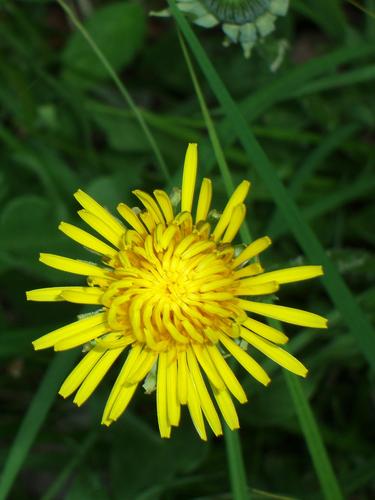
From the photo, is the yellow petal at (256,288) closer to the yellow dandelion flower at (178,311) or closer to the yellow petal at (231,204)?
the yellow dandelion flower at (178,311)

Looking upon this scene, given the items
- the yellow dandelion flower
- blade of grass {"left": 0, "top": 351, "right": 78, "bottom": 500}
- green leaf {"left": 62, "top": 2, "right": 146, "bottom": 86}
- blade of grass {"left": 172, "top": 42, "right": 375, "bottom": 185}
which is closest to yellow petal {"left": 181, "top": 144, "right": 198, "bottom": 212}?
the yellow dandelion flower

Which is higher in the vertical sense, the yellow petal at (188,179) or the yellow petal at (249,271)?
the yellow petal at (188,179)

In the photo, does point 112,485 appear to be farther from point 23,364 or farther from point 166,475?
point 23,364

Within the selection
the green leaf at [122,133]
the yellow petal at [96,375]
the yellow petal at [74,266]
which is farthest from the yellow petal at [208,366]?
the green leaf at [122,133]

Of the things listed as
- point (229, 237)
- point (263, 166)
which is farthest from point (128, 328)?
point (263, 166)

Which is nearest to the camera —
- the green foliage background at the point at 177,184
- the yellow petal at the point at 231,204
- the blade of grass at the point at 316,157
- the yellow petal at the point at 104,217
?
the yellow petal at the point at 231,204

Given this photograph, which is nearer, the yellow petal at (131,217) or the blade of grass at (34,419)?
the yellow petal at (131,217)
